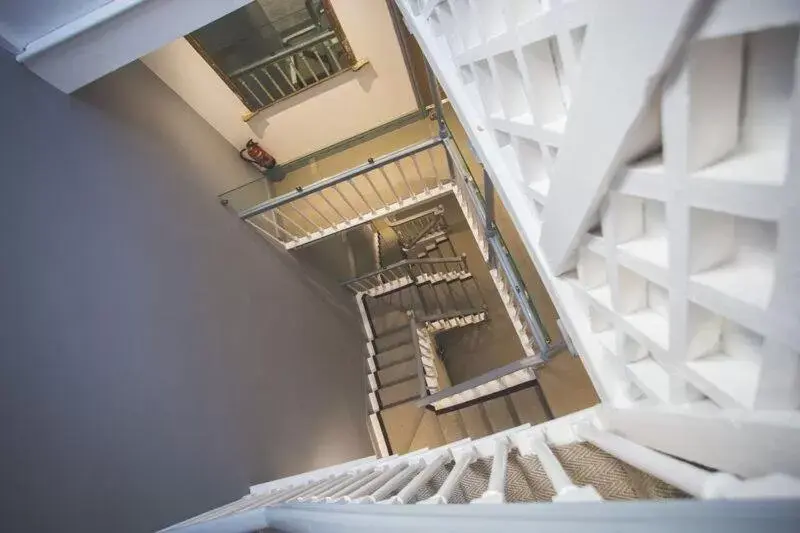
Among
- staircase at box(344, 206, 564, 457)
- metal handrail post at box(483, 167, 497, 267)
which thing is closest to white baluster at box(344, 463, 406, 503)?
staircase at box(344, 206, 564, 457)

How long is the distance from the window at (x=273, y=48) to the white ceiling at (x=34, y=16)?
1326 millimetres

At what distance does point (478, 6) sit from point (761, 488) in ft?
3.84

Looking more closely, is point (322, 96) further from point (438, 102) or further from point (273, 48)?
point (438, 102)

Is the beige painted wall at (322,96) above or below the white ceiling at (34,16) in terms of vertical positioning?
above

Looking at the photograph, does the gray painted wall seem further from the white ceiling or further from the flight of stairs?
the flight of stairs

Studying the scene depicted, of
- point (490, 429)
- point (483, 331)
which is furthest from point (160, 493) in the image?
point (483, 331)

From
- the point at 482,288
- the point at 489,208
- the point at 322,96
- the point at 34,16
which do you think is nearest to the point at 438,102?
the point at 489,208

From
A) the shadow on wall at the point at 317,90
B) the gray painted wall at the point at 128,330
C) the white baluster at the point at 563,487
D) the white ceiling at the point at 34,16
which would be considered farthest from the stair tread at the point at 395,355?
the white ceiling at the point at 34,16

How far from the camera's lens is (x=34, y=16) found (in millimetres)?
1670

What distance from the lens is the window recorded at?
9.69ft

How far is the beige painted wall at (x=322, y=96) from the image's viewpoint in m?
3.10

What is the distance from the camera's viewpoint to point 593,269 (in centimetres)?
98

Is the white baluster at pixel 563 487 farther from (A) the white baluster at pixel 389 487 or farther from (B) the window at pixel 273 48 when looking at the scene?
(B) the window at pixel 273 48

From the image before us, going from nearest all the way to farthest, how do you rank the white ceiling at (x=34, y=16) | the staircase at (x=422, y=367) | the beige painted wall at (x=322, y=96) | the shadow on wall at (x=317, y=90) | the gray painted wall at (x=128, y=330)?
the gray painted wall at (x=128, y=330), the white ceiling at (x=34, y=16), the beige painted wall at (x=322, y=96), the staircase at (x=422, y=367), the shadow on wall at (x=317, y=90)
